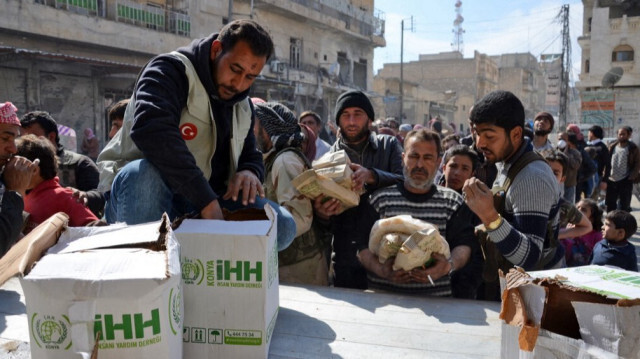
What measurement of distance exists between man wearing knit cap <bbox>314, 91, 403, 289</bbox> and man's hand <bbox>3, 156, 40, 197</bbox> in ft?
5.89

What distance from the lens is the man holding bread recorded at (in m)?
2.91

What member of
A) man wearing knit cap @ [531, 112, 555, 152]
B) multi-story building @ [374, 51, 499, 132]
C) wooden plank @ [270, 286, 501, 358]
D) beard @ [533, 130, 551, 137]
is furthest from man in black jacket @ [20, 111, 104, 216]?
multi-story building @ [374, 51, 499, 132]

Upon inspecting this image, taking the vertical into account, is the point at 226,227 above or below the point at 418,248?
above

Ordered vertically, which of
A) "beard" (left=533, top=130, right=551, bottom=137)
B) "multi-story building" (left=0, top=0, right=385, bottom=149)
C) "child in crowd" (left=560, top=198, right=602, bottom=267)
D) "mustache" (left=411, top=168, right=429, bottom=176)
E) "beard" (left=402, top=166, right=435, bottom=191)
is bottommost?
"child in crowd" (left=560, top=198, right=602, bottom=267)

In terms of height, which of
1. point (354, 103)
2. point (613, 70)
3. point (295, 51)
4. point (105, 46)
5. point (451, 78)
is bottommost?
point (354, 103)

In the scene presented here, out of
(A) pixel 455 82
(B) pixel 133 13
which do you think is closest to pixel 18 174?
(B) pixel 133 13

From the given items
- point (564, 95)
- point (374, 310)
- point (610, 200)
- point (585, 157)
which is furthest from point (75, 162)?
point (564, 95)

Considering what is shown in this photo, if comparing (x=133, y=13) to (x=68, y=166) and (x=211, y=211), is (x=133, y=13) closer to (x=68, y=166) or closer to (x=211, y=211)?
(x=68, y=166)

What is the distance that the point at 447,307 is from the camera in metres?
2.60

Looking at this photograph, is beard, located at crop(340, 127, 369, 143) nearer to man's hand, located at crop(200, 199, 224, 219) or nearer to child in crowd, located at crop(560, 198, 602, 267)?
child in crowd, located at crop(560, 198, 602, 267)

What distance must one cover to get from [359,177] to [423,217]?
50 centimetres

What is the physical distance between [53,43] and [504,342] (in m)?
16.4

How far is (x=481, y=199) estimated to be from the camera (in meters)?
2.52

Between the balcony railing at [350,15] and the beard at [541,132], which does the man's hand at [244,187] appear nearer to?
the beard at [541,132]
